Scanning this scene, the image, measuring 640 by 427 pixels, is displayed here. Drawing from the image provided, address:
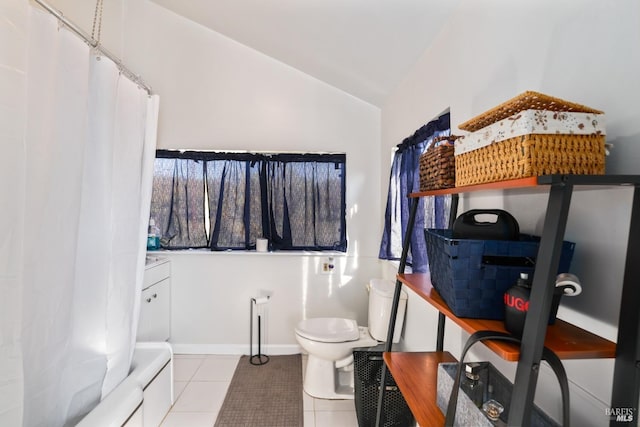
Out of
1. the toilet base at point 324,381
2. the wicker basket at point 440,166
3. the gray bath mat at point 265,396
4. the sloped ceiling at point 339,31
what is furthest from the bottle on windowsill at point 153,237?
the wicker basket at point 440,166

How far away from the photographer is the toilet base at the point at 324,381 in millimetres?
2066

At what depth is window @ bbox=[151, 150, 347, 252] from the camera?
8.71ft

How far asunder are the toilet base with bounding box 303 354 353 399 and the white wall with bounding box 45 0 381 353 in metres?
0.61

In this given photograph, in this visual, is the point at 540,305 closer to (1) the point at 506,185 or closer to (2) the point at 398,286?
(1) the point at 506,185

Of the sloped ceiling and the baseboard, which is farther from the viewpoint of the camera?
the baseboard

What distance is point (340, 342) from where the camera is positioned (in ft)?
6.45

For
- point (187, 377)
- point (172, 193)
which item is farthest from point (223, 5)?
point (187, 377)

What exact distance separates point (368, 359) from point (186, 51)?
294 cm

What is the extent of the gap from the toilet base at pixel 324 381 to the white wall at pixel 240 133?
1.99ft

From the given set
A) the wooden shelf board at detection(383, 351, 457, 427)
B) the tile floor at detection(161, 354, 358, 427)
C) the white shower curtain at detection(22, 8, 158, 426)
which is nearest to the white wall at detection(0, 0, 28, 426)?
the white shower curtain at detection(22, 8, 158, 426)

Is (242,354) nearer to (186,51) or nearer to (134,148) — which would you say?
(134,148)

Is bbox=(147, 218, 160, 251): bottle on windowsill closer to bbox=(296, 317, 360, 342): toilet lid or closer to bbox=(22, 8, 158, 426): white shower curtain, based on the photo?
bbox=(22, 8, 158, 426): white shower curtain

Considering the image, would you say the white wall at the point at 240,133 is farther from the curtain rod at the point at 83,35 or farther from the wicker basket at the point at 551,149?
the wicker basket at the point at 551,149

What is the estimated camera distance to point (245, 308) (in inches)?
105
